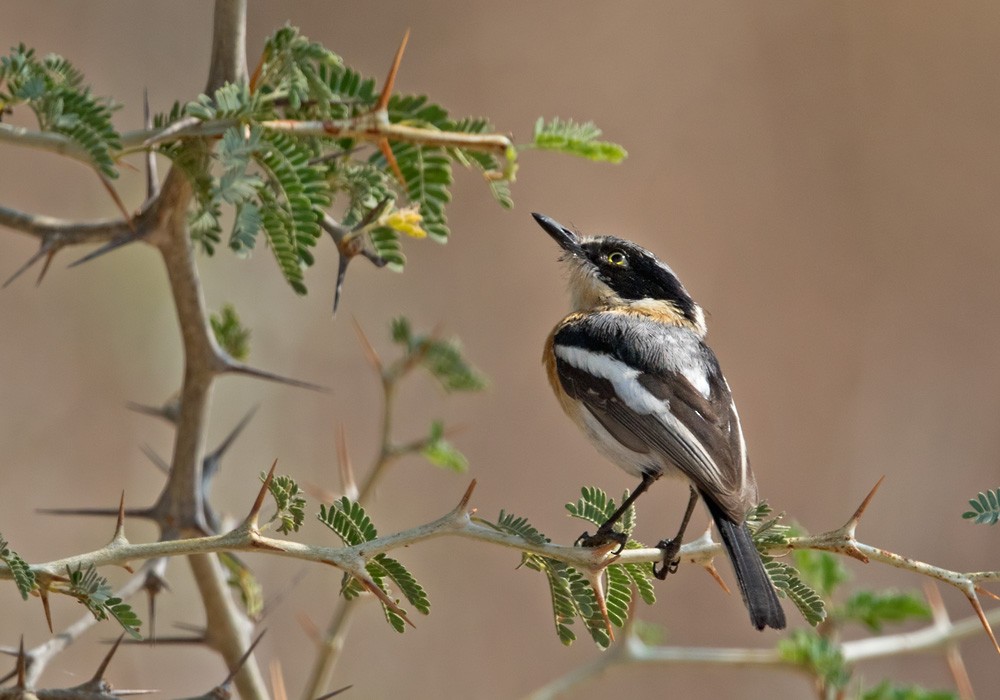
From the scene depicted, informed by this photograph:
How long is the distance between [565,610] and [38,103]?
1548 mm

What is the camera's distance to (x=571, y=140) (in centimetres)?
231

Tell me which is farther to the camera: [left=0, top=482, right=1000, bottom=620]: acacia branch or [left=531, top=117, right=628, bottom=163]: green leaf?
[left=531, top=117, right=628, bottom=163]: green leaf

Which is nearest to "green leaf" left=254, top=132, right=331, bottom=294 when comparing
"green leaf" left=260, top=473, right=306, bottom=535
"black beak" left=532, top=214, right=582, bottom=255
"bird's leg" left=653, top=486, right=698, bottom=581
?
"green leaf" left=260, top=473, right=306, bottom=535

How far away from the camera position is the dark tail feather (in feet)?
7.82

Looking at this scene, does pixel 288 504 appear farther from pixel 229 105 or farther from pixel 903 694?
pixel 903 694

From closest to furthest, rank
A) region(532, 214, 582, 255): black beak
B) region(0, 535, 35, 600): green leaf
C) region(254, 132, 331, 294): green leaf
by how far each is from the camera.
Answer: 1. region(0, 535, 35, 600): green leaf
2. region(254, 132, 331, 294): green leaf
3. region(532, 214, 582, 255): black beak

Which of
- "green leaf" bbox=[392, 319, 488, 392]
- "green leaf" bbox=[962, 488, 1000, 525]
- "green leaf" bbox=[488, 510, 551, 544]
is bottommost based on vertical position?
"green leaf" bbox=[962, 488, 1000, 525]

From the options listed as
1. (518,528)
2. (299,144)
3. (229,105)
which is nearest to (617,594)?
(518,528)

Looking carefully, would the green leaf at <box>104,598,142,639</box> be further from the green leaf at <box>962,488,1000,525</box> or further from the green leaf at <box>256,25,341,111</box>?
the green leaf at <box>962,488,1000,525</box>

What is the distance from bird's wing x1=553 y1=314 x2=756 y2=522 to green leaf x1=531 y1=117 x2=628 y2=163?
96cm

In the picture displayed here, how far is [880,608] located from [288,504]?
1936mm

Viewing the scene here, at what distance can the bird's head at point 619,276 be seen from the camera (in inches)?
156

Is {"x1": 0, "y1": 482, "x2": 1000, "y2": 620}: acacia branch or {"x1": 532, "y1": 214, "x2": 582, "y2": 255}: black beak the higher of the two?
{"x1": 532, "y1": 214, "x2": 582, "y2": 255}: black beak

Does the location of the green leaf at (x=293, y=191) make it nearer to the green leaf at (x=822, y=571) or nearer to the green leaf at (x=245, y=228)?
the green leaf at (x=245, y=228)
